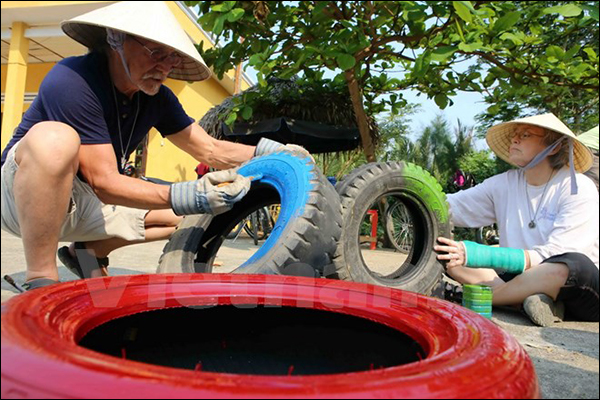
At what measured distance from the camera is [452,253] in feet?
5.85

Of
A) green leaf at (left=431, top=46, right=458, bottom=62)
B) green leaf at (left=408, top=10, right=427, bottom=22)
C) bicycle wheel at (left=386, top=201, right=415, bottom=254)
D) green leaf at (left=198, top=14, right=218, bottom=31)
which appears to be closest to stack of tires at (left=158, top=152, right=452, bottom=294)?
green leaf at (left=431, top=46, right=458, bottom=62)

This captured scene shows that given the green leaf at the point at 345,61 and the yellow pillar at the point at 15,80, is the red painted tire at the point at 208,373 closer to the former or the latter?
the green leaf at the point at 345,61

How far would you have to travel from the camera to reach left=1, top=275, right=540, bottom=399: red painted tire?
0.32 m

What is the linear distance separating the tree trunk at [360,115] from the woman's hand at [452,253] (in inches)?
101

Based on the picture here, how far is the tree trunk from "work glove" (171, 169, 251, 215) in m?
2.92

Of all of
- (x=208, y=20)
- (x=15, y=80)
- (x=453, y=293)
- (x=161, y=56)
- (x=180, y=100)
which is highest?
(x=180, y=100)

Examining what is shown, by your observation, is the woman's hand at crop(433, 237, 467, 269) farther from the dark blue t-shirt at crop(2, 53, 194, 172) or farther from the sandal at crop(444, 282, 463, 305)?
the dark blue t-shirt at crop(2, 53, 194, 172)

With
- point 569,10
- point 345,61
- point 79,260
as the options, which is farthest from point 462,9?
point 79,260

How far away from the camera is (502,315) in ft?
6.23

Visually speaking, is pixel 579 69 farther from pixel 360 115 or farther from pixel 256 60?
pixel 256 60

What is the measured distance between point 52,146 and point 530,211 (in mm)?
1825

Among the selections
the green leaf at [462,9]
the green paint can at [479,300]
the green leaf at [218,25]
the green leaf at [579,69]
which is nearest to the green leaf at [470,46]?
the green leaf at [462,9]

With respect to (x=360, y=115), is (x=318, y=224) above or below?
below

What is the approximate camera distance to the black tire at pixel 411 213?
1.87 metres
